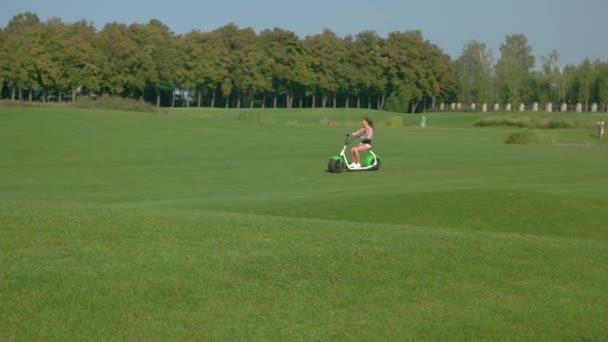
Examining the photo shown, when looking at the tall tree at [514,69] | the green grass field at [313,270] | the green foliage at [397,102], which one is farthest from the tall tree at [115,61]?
the green grass field at [313,270]

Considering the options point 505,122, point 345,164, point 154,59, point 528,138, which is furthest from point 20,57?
point 345,164

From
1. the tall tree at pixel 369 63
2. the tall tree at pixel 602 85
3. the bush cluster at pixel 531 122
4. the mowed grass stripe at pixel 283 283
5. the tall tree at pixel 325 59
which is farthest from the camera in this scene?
the tall tree at pixel 369 63

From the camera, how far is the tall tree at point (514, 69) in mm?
126062

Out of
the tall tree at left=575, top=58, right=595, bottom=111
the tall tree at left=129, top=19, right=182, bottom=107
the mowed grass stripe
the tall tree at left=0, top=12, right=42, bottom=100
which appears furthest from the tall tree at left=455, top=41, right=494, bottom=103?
the mowed grass stripe

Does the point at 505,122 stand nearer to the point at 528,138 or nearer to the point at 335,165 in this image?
the point at 528,138

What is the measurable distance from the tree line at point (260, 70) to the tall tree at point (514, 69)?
8.0 inches

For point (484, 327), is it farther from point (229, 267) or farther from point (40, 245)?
point (40, 245)

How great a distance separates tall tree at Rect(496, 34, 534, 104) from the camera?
126062mm

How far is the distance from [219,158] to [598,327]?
2912 cm

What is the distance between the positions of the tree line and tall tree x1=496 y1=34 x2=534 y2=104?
8.0 inches

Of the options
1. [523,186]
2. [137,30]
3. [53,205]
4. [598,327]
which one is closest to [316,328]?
[598,327]

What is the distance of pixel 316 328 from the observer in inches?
316

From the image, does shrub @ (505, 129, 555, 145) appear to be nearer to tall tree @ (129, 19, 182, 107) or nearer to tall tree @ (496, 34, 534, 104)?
tall tree @ (129, 19, 182, 107)

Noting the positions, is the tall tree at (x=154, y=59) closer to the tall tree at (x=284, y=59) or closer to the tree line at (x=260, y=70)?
the tree line at (x=260, y=70)
